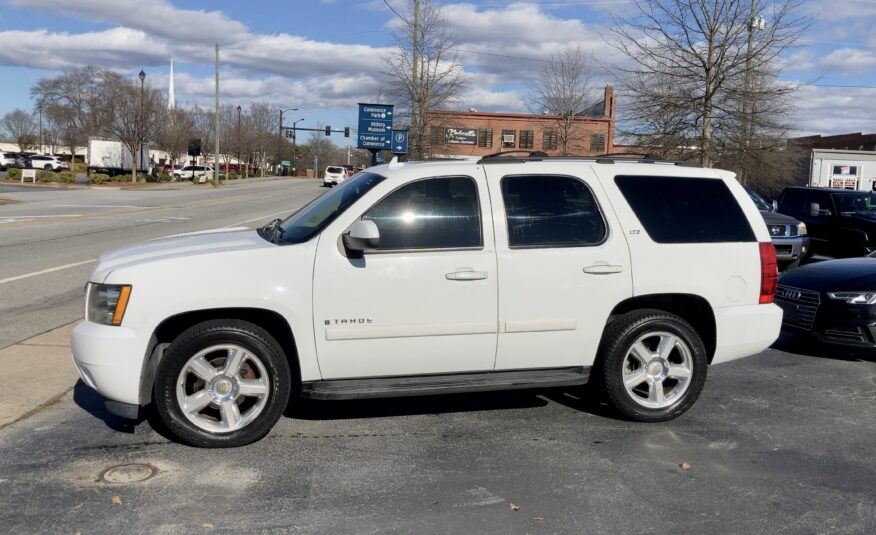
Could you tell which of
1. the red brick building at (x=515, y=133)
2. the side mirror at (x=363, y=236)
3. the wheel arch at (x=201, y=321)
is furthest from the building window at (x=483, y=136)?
the side mirror at (x=363, y=236)

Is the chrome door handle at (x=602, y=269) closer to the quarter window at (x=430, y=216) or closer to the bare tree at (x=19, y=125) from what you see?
the quarter window at (x=430, y=216)

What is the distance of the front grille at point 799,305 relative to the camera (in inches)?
300

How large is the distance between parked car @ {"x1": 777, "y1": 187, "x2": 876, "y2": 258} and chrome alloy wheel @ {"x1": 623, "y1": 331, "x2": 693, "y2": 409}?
1126 cm

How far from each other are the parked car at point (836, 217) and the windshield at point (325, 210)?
12419mm

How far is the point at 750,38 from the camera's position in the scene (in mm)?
19297

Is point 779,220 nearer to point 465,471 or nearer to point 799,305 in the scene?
point 799,305

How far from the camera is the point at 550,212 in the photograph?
5.25 m

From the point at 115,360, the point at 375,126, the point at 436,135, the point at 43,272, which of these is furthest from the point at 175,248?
the point at 436,135

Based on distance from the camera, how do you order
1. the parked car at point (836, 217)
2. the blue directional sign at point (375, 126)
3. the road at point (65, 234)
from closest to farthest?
1. the road at point (65, 234)
2. the parked car at point (836, 217)
3. the blue directional sign at point (375, 126)

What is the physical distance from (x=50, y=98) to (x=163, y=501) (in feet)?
280

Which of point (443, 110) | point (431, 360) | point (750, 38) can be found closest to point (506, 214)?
point (431, 360)

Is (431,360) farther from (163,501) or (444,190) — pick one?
(163,501)

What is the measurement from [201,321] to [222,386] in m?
0.42

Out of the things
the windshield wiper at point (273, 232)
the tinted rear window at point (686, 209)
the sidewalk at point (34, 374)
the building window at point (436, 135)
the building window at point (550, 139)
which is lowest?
the sidewalk at point (34, 374)
